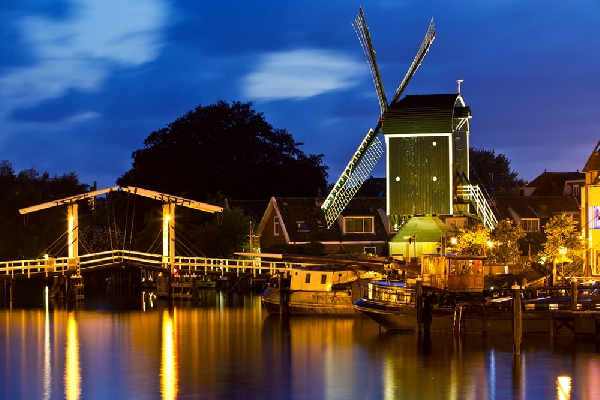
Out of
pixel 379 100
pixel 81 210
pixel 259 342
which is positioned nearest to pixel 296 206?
pixel 379 100

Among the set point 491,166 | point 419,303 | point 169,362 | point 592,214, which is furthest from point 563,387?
point 491,166

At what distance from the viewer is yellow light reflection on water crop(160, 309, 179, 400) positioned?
41.9 m

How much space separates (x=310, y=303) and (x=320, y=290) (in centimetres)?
85

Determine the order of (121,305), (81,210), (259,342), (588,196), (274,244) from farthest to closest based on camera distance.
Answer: (81,210)
(274,244)
(121,305)
(588,196)
(259,342)

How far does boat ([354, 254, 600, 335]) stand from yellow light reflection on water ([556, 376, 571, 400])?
7382 millimetres

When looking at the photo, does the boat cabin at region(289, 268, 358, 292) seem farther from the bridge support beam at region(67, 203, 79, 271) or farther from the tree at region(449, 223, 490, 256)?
the bridge support beam at region(67, 203, 79, 271)

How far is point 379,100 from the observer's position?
79750mm

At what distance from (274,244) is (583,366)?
48.4 m

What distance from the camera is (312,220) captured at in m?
95.4

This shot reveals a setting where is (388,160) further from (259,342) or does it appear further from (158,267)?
(259,342)

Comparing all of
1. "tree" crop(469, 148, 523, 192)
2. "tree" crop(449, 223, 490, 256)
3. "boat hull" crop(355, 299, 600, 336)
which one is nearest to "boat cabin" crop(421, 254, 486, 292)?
"boat hull" crop(355, 299, 600, 336)

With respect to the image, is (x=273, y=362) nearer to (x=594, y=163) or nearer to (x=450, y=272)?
(x=450, y=272)

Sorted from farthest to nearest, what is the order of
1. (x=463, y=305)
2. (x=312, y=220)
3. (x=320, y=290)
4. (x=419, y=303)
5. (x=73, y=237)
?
(x=312, y=220), (x=73, y=237), (x=320, y=290), (x=419, y=303), (x=463, y=305)

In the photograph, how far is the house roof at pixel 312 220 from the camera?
94.1m
